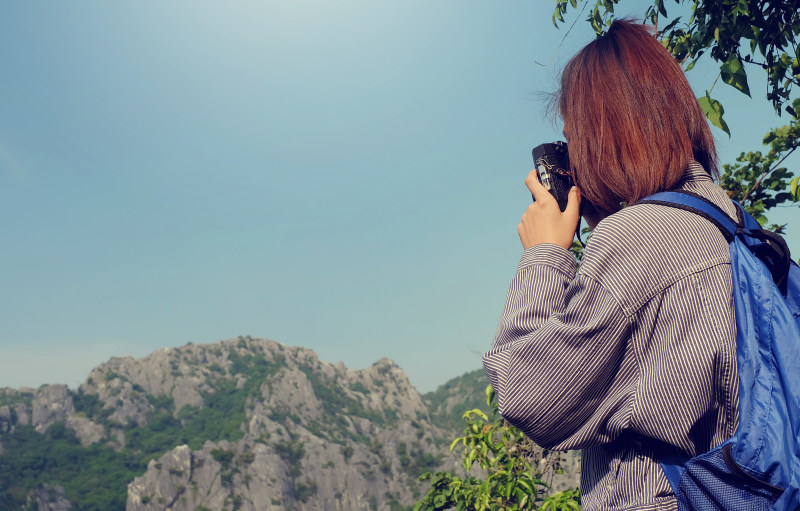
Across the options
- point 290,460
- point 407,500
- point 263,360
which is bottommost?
point 407,500

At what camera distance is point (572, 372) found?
0.91 metres

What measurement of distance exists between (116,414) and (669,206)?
90254 mm

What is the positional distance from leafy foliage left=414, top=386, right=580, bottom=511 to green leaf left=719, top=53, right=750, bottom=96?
1.73 m

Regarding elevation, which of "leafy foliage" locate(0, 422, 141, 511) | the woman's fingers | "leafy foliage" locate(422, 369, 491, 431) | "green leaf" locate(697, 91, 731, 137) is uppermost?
"leafy foliage" locate(422, 369, 491, 431)

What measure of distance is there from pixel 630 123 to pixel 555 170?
20cm

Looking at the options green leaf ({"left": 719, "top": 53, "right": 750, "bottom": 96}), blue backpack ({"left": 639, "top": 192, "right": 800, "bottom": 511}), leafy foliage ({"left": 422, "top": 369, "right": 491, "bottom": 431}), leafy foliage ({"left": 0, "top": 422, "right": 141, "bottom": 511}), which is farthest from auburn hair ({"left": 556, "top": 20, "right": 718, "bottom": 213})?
leafy foliage ({"left": 422, "top": 369, "right": 491, "bottom": 431})

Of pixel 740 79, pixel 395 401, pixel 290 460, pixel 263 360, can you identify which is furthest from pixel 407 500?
pixel 740 79

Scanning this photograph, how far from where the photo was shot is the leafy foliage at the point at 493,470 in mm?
2830

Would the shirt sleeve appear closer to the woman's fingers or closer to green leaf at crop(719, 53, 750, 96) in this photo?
the woman's fingers

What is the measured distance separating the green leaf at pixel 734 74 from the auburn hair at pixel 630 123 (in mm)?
947

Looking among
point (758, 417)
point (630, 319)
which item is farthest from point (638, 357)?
point (758, 417)

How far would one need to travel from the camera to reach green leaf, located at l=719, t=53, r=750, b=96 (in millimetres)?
1880

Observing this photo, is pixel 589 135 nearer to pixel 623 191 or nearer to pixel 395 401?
pixel 623 191

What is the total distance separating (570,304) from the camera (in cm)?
94
